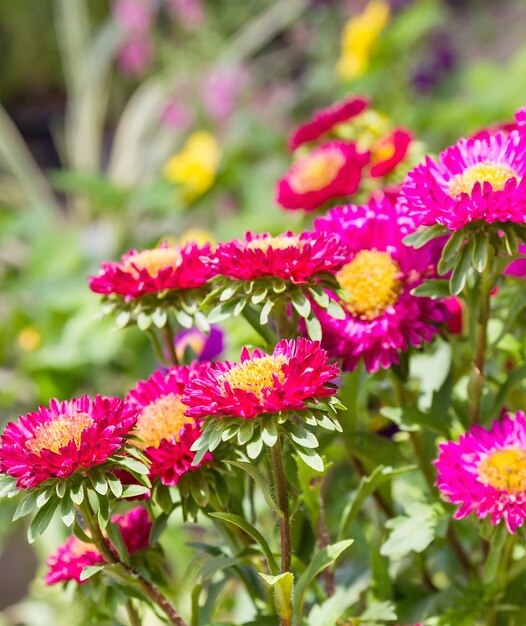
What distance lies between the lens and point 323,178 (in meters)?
0.84

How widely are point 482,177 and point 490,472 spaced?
17 centimetres

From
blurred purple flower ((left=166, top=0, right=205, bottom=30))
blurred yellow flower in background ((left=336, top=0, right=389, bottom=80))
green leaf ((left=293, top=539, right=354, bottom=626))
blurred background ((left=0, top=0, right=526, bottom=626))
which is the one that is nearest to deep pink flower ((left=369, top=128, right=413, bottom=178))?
blurred background ((left=0, top=0, right=526, bottom=626))

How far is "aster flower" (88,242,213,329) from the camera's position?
1.86 ft

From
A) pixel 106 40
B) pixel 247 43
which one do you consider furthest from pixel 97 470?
pixel 247 43

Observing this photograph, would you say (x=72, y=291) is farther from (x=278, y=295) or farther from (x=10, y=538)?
(x=278, y=295)

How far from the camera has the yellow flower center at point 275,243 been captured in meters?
0.53

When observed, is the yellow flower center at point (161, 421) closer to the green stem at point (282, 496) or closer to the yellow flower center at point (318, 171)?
the green stem at point (282, 496)

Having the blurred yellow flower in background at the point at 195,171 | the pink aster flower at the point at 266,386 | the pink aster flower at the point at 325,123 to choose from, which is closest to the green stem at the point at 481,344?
the pink aster flower at the point at 266,386

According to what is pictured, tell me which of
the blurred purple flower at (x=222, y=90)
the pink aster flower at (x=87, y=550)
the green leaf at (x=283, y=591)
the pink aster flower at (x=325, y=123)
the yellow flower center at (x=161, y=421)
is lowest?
the green leaf at (x=283, y=591)

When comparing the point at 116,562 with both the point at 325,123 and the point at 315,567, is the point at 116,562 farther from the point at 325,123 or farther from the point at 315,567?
the point at 325,123

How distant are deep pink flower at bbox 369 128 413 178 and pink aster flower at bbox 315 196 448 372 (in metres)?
0.28

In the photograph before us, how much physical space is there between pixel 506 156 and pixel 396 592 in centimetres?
32

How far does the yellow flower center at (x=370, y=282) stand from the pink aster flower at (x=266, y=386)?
12cm

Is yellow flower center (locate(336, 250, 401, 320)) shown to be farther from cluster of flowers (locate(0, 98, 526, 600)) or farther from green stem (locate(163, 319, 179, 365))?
green stem (locate(163, 319, 179, 365))
